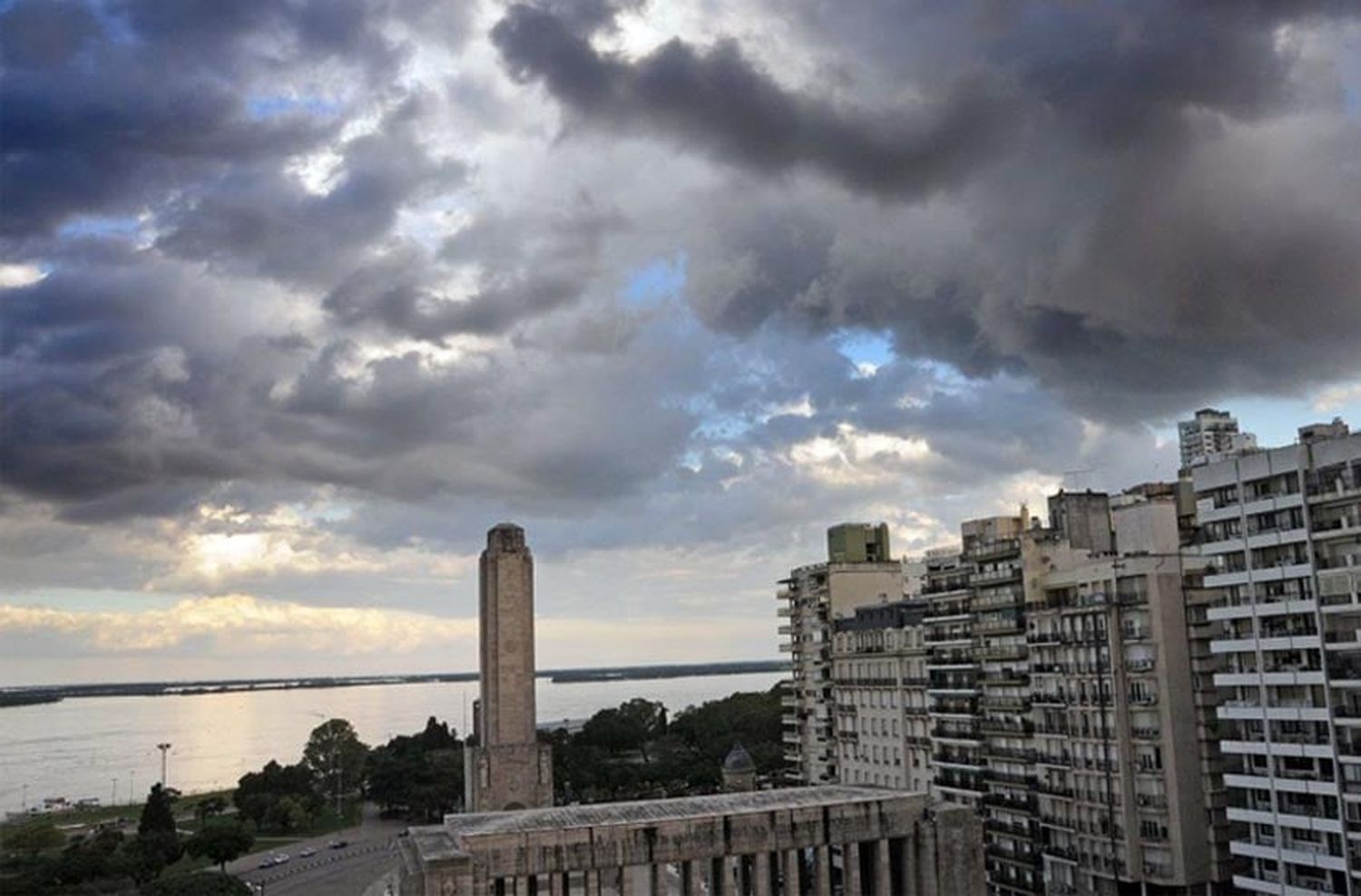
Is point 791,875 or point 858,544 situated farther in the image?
point 858,544

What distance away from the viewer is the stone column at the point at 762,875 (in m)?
45.8

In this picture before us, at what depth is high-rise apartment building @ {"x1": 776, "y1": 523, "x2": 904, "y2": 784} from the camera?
286 feet

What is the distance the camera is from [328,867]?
91.8m

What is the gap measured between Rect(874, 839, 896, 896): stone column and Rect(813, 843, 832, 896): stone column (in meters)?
2.48

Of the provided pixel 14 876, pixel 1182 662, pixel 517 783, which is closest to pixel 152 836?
pixel 14 876

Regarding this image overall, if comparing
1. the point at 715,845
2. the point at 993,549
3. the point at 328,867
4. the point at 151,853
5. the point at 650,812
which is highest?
the point at 993,549

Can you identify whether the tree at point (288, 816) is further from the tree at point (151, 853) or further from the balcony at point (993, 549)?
the balcony at point (993, 549)

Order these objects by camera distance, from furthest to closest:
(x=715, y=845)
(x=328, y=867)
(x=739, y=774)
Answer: (x=328, y=867), (x=739, y=774), (x=715, y=845)

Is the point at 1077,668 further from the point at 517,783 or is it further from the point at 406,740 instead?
the point at 406,740

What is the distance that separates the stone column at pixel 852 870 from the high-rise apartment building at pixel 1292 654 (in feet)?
56.3

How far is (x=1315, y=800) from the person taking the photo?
157 feet

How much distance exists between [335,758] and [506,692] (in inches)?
3214

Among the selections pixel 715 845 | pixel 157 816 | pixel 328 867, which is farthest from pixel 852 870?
pixel 157 816

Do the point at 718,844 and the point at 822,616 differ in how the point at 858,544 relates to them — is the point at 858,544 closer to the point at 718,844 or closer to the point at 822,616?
the point at 822,616
